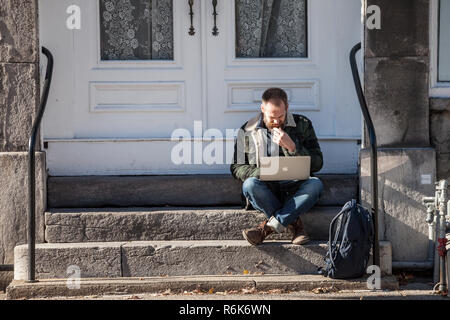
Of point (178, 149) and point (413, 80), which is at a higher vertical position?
point (413, 80)

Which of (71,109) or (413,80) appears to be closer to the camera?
(413,80)

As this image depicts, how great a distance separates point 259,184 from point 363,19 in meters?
1.60

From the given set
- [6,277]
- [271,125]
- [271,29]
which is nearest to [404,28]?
[271,29]

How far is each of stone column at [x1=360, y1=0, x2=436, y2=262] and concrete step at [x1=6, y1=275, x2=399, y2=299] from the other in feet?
1.97

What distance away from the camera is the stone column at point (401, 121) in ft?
20.4

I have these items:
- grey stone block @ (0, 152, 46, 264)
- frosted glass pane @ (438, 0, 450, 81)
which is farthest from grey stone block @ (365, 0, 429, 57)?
grey stone block @ (0, 152, 46, 264)

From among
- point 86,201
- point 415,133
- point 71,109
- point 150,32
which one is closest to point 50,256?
point 86,201

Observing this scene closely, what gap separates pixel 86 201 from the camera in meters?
6.45

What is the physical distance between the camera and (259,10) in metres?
6.82

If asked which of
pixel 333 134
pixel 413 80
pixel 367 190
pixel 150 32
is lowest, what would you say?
pixel 367 190

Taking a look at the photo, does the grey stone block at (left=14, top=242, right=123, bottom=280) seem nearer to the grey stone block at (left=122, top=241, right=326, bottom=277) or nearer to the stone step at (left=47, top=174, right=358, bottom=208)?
the grey stone block at (left=122, top=241, right=326, bottom=277)

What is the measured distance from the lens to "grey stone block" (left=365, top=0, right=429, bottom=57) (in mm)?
6246

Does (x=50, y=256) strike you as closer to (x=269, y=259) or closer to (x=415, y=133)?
(x=269, y=259)

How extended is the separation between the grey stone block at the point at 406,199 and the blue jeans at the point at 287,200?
1.75ft
